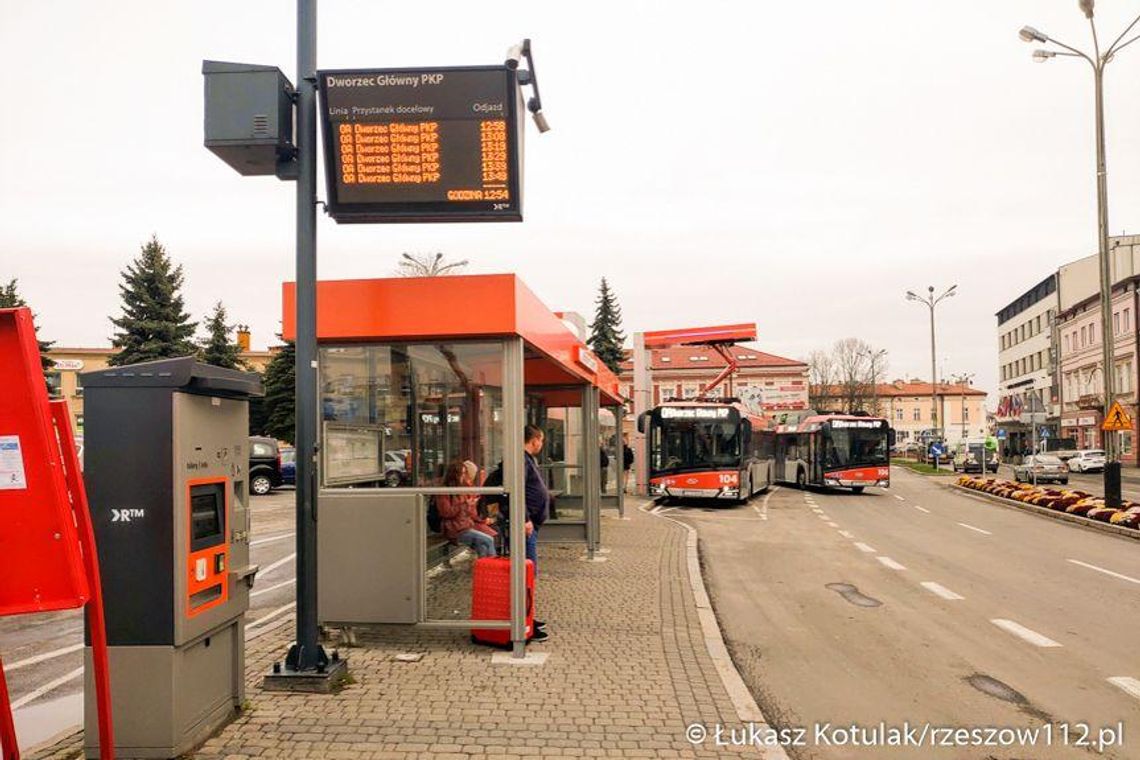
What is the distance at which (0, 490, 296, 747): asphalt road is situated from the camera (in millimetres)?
5957

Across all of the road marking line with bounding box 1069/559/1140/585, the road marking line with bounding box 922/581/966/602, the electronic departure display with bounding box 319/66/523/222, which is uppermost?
the electronic departure display with bounding box 319/66/523/222

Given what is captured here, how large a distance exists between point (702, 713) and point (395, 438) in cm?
446

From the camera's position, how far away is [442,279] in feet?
23.2

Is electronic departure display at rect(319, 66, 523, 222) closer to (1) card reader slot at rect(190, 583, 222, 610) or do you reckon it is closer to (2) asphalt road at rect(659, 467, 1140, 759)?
(1) card reader slot at rect(190, 583, 222, 610)

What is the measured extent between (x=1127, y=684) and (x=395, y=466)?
6.23 meters

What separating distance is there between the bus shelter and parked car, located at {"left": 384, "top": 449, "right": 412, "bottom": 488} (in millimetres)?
17

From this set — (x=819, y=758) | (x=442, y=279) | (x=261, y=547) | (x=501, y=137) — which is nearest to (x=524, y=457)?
(x=442, y=279)

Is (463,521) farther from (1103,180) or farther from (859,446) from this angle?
(859,446)

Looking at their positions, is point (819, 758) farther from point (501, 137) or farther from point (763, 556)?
point (763, 556)

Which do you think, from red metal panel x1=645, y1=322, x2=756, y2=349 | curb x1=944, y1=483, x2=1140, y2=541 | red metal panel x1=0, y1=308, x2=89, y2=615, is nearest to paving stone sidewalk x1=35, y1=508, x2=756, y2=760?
red metal panel x1=0, y1=308, x2=89, y2=615

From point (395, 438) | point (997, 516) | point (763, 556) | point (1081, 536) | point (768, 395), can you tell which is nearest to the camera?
point (395, 438)

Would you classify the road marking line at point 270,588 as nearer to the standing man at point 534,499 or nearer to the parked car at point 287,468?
the standing man at point 534,499

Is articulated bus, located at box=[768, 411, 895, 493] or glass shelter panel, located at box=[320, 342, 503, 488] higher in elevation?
glass shelter panel, located at box=[320, 342, 503, 488]

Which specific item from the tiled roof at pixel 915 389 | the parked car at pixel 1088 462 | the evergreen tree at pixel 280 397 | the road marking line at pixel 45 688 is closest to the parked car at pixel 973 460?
the parked car at pixel 1088 462
